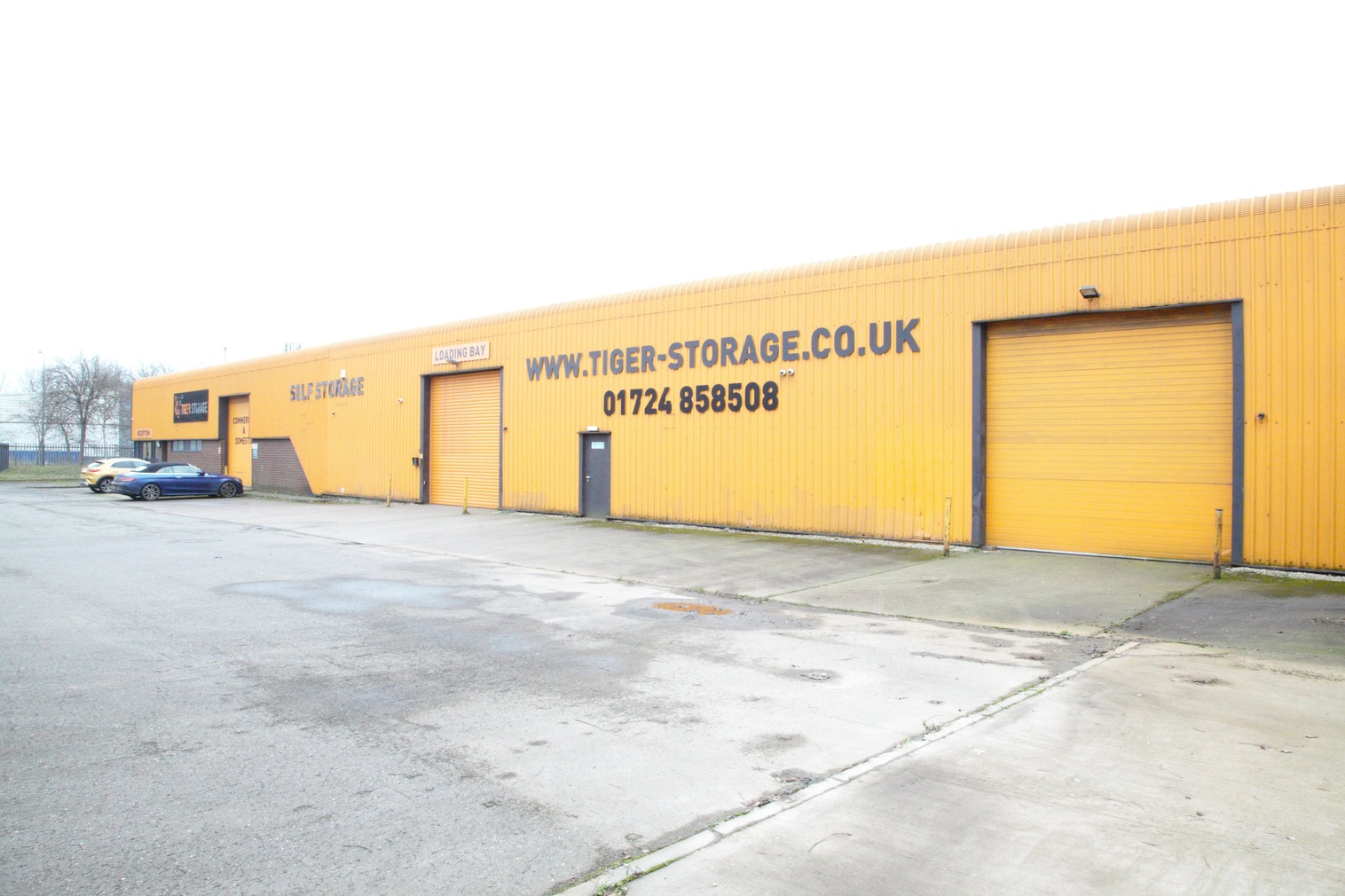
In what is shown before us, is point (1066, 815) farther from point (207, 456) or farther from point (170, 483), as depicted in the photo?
point (207, 456)

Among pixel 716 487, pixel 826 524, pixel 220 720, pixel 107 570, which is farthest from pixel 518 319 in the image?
pixel 220 720

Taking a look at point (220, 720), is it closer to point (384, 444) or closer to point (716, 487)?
point (716, 487)

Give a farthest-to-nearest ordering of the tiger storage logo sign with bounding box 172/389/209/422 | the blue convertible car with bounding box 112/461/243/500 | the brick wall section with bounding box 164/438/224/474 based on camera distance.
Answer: the tiger storage logo sign with bounding box 172/389/209/422, the brick wall section with bounding box 164/438/224/474, the blue convertible car with bounding box 112/461/243/500

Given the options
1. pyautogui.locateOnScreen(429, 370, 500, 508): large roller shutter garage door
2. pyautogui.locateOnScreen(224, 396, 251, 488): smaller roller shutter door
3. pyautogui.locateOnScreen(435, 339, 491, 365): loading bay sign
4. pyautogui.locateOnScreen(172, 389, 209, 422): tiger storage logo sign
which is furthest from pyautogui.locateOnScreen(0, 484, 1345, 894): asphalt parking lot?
pyautogui.locateOnScreen(172, 389, 209, 422): tiger storage logo sign

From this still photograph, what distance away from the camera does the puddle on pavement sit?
10273 mm

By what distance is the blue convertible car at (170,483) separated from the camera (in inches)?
1289

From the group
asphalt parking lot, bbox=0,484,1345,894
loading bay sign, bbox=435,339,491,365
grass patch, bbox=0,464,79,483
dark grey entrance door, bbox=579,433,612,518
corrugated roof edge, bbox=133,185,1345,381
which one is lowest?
asphalt parking lot, bbox=0,484,1345,894

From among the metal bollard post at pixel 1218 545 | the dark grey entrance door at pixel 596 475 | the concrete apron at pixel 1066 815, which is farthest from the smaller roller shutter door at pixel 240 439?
the concrete apron at pixel 1066 815

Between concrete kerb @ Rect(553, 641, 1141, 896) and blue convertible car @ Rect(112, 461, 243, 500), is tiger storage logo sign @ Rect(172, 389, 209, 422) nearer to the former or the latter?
blue convertible car @ Rect(112, 461, 243, 500)

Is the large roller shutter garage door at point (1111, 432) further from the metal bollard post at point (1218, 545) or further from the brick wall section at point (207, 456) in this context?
the brick wall section at point (207, 456)

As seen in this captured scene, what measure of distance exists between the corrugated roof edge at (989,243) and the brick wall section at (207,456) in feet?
75.9

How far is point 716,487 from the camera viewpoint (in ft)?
65.1

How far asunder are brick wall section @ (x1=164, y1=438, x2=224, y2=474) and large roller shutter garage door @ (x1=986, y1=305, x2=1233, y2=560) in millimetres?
38431

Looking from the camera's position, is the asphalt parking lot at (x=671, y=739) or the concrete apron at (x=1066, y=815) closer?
the concrete apron at (x=1066, y=815)
